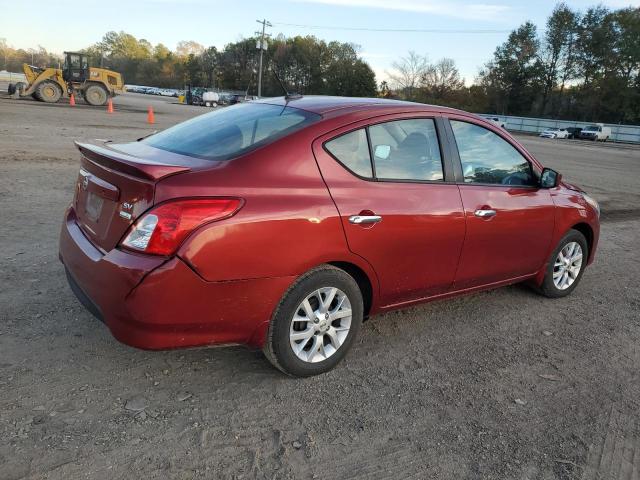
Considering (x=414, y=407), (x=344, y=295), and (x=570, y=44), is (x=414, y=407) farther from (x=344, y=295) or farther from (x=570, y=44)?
(x=570, y=44)

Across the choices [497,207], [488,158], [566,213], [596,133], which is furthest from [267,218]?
[596,133]

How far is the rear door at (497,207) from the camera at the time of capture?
3.83 m

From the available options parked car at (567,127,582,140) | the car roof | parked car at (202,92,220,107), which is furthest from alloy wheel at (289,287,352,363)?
parked car at (567,127,582,140)

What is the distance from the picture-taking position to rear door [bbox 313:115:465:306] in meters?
3.15

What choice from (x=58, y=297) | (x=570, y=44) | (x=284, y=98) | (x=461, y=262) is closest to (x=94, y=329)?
(x=58, y=297)

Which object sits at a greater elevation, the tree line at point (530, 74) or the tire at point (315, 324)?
the tree line at point (530, 74)

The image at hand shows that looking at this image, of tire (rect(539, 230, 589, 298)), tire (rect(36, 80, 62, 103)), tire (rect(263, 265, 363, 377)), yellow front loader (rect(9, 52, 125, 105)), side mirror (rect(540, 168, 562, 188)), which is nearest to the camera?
tire (rect(263, 265, 363, 377))

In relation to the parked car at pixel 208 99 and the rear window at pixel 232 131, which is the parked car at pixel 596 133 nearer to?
the parked car at pixel 208 99

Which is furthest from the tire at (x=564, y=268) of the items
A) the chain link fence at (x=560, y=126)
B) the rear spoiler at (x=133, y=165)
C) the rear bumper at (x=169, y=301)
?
the chain link fence at (x=560, y=126)

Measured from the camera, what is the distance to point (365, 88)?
86625 mm

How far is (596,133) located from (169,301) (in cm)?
6023

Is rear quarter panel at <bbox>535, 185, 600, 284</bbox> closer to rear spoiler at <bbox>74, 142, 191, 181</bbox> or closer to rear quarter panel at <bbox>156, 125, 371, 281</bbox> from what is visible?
A: rear quarter panel at <bbox>156, 125, 371, 281</bbox>

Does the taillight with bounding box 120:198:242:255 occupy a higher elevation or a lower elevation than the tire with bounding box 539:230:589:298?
higher

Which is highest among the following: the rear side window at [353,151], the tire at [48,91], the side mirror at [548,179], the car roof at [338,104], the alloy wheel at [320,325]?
the car roof at [338,104]
